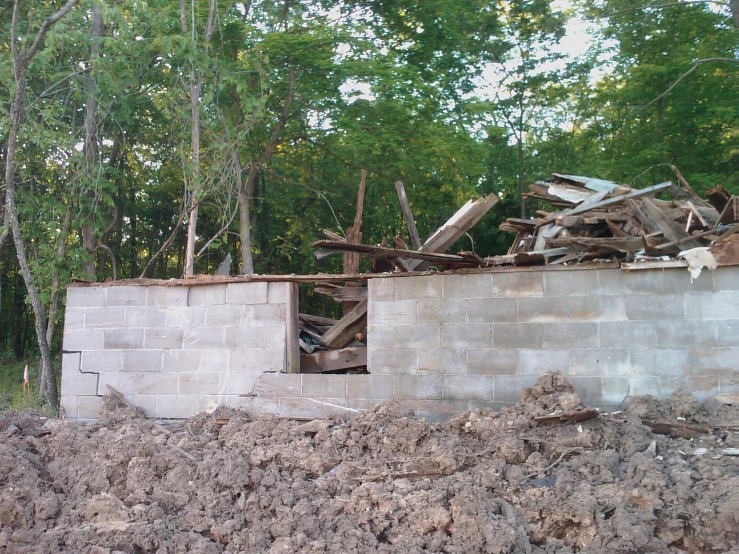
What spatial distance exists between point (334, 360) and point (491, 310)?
198cm

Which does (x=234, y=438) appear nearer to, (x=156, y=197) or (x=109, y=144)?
(x=109, y=144)

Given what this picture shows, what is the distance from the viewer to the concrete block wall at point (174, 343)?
22.7 feet

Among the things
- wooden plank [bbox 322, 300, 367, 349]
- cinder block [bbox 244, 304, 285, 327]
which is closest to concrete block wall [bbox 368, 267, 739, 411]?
wooden plank [bbox 322, 300, 367, 349]

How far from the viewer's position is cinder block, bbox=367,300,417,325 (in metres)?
6.56

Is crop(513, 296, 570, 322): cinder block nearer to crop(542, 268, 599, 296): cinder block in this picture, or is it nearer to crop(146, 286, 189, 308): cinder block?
crop(542, 268, 599, 296): cinder block

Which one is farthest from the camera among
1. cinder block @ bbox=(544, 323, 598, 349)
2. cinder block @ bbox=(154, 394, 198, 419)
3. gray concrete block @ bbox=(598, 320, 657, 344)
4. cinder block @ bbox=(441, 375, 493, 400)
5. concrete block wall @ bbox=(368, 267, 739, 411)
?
cinder block @ bbox=(154, 394, 198, 419)

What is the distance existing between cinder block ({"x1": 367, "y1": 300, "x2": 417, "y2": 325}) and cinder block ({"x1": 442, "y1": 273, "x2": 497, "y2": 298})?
15.1 inches

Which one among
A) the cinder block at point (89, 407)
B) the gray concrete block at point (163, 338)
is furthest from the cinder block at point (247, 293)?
the cinder block at point (89, 407)

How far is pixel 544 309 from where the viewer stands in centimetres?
613

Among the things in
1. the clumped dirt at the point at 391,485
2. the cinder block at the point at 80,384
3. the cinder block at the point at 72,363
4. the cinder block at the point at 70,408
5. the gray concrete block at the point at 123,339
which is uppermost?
the gray concrete block at the point at 123,339

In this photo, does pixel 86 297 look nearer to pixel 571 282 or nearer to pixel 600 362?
pixel 571 282

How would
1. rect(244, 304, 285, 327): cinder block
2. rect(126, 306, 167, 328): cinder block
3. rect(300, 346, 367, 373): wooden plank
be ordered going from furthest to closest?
rect(126, 306, 167, 328): cinder block, rect(300, 346, 367, 373): wooden plank, rect(244, 304, 285, 327): cinder block

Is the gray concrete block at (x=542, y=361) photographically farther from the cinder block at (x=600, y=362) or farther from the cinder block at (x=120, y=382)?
the cinder block at (x=120, y=382)

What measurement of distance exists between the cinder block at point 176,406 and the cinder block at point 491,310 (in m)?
3.18
